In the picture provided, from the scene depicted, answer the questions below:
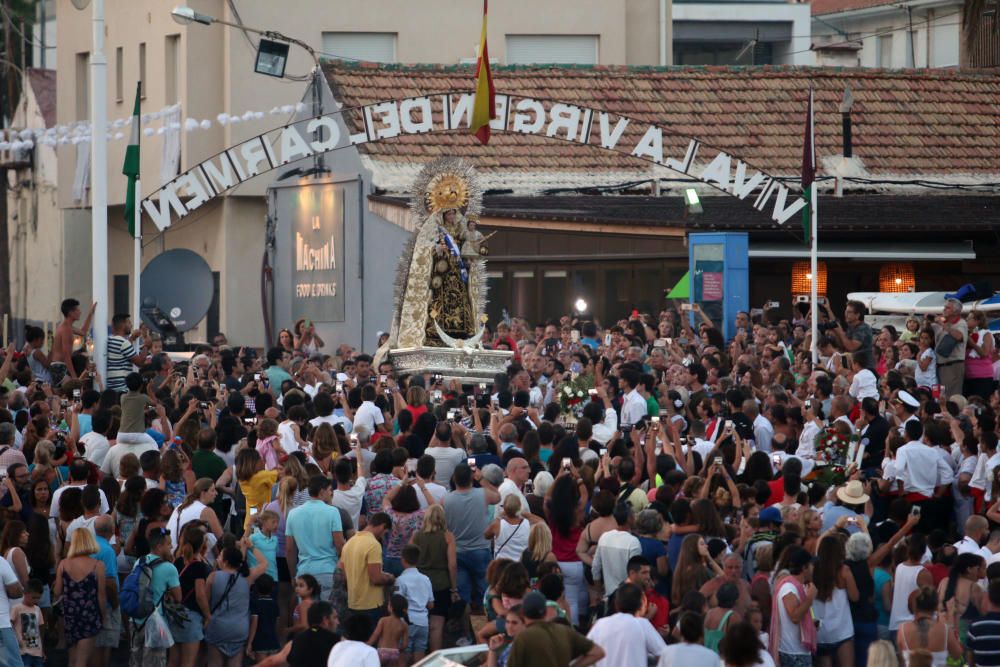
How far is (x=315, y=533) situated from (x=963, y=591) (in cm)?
440

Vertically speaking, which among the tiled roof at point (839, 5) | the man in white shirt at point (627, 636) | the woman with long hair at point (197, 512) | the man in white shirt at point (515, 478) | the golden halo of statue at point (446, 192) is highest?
the tiled roof at point (839, 5)

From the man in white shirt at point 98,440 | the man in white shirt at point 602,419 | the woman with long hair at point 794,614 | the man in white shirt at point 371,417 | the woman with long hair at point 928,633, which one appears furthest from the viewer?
the man in white shirt at point 371,417

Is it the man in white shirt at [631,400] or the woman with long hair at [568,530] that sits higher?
the man in white shirt at [631,400]

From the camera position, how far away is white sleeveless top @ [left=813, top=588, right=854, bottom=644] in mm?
11953

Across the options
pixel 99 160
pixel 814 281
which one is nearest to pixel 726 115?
pixel 814 281

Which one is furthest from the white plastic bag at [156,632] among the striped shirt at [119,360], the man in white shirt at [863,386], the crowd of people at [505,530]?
the man in white shirt at [863,386]

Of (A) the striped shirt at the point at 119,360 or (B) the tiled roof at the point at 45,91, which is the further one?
(B) the tiled roof at the point at 45,91

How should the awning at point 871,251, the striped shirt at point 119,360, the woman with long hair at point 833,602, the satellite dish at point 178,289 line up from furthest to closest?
the awning at point 871,251 < the satellite dish at point 178,289 < the striped shirt at point 119,360 < the woman with long hair at point 833,602

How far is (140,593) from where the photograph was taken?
1211 centimetres

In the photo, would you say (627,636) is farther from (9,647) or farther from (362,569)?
(9,647)

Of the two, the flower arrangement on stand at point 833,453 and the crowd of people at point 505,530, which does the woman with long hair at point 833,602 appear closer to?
the crowd of people at point 505,530

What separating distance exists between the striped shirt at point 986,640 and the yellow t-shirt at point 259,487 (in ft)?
17.8

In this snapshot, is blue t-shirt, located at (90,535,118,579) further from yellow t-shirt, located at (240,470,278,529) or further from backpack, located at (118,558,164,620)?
yellow t-shirt, located at (240,470,278,529)

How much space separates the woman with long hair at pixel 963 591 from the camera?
11.7 meters
